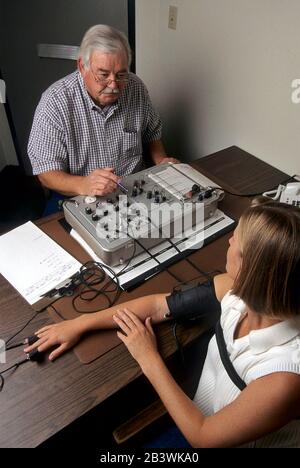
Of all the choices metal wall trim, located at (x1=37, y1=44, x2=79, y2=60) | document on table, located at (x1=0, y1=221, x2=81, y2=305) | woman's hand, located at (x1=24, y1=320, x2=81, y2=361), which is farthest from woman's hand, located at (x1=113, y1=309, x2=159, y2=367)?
metal wall trim, located at (x1=37, y1=44, x2=79, y2=60)

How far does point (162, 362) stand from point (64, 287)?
0.34 m

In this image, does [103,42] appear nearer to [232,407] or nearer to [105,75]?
[105,75]

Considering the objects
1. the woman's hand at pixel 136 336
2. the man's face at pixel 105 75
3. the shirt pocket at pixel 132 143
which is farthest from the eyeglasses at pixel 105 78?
the woman's hand at pixel 136 336

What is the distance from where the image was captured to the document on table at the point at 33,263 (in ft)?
3.13

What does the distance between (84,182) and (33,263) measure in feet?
1.18

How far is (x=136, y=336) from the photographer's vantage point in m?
0.85

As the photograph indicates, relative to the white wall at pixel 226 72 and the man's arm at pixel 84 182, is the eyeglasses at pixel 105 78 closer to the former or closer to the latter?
the man's arm at pixel 84 182

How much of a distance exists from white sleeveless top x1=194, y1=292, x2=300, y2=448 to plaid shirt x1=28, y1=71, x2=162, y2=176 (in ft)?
2.91

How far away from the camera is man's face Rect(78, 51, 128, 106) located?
47.9 inches

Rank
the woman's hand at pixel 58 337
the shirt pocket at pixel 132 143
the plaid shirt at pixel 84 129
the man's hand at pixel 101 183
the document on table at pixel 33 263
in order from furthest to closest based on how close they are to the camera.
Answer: the shirt pocket at pixel 132 143 < the plaid shirt at pixel 84 129 < the man's hand at pixel 101 183 < the document on table at pixel 33 263 < the woman's hand at pixel 58 337

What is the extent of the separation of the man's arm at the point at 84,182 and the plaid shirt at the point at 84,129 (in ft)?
0.14

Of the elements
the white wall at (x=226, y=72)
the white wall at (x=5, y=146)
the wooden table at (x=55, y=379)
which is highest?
the white wall at (x=226, y=72)

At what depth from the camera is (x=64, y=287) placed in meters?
0.95

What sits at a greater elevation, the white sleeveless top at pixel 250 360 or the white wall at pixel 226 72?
the white wall at pixel 226 72
